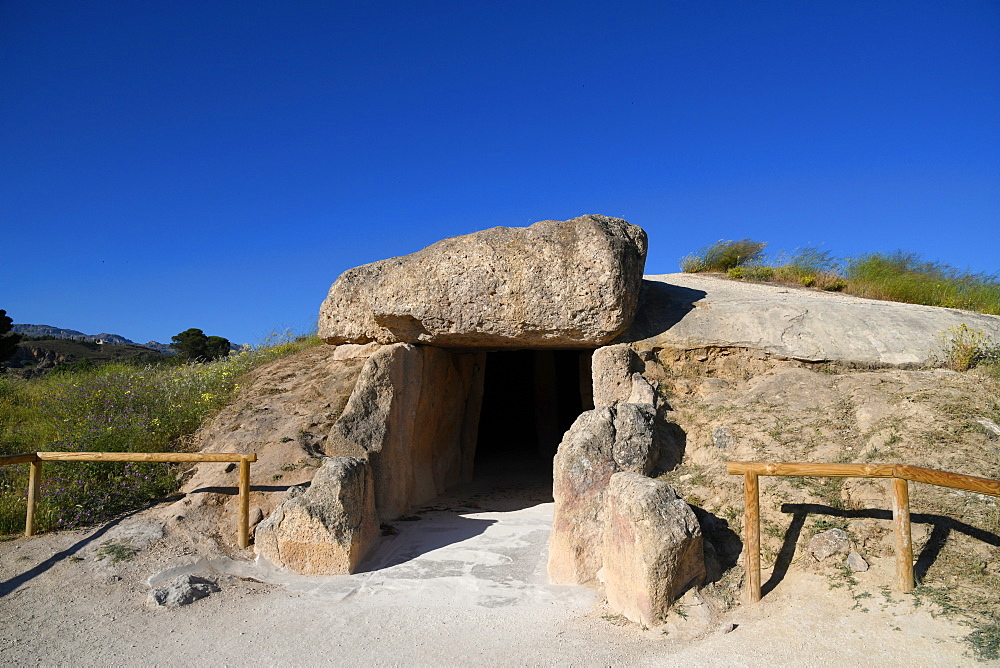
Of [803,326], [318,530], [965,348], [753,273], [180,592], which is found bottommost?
[180,592]

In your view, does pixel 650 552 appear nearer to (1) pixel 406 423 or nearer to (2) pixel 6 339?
(1) pixel 406 423

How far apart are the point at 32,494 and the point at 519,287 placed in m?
4.63

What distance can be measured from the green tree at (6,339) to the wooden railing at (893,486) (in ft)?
66.1

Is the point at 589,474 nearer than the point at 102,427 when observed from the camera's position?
Answer: Yes

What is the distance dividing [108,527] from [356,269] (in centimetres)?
356

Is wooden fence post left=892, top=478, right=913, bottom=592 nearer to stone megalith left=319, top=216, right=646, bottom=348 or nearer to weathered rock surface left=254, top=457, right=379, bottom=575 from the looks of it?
stone megalith left=319, top=216, right=646, bottom=348

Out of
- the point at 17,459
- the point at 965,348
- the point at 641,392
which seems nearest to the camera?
the point at 17,459

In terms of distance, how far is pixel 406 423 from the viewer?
273 inches

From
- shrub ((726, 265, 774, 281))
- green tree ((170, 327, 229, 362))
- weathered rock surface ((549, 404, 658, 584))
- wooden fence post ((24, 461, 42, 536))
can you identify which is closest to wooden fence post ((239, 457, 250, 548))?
wooden fence post ((24, 461, 42, 536))

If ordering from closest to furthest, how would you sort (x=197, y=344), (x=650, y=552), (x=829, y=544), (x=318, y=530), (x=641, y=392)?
(x=650, y=552), (x=829, y=544), (x=318, y=530), (x=641, y=392), (x=197, y=344)

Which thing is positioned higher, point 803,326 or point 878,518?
Result: point 803,326

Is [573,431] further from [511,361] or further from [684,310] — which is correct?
[511,361]

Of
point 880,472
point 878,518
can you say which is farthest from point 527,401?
point 880,472

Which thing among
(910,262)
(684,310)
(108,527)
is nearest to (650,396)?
(684,310)
